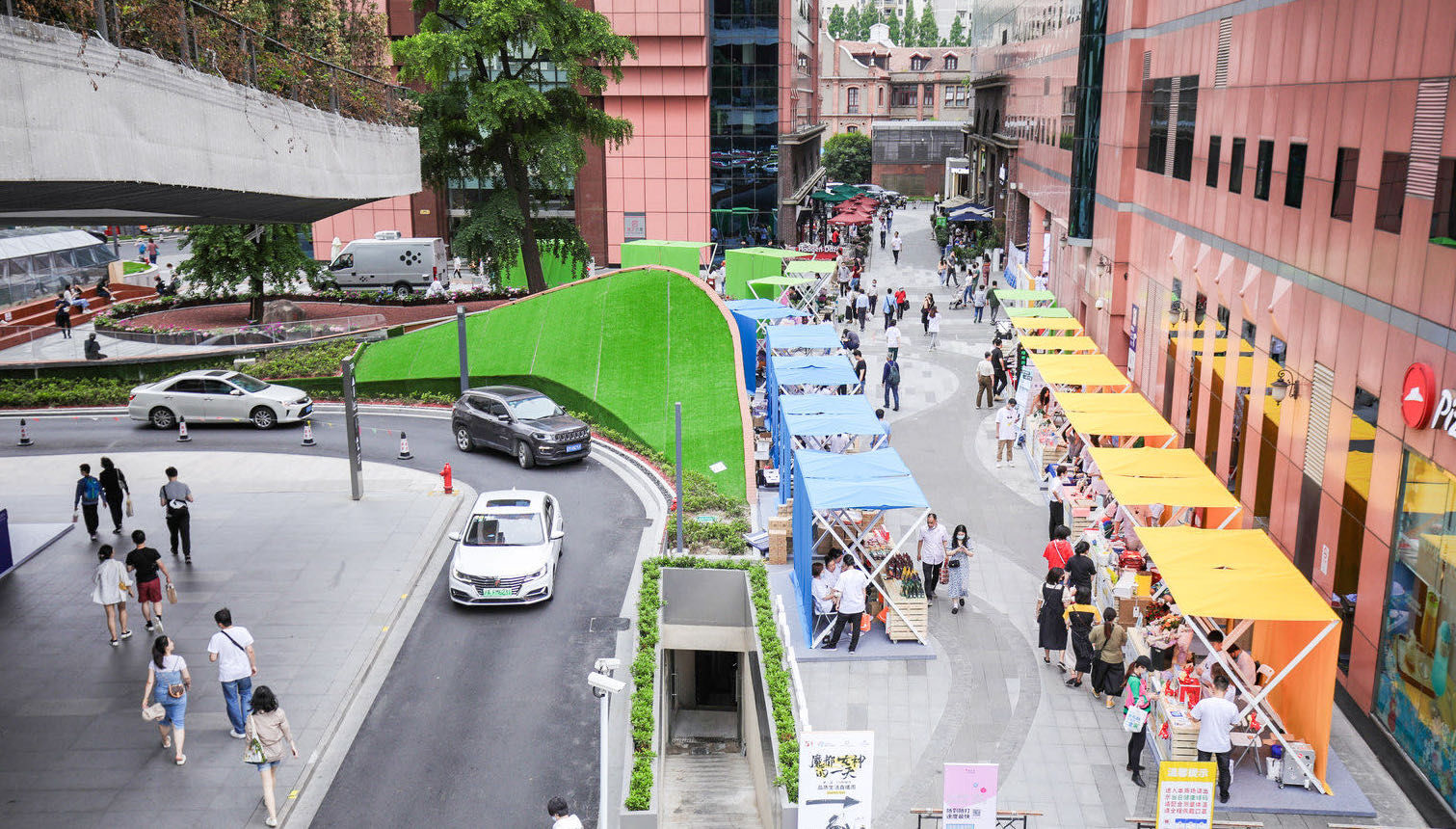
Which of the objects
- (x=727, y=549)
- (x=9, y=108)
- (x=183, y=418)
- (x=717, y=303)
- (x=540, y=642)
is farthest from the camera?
(x=717, y=303)

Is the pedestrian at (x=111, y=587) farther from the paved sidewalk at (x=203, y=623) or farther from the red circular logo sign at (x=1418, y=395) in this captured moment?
the red circular logo sign at (x=1418, y=395)

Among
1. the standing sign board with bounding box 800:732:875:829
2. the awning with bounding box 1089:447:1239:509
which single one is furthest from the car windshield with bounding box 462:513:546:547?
the awning with bounding box 1089:447:1239:509

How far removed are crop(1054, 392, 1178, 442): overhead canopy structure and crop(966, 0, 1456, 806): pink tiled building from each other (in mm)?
1047

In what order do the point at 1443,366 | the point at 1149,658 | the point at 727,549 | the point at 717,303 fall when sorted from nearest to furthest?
the point at 1443,366
the point at 1149,658
the point at 727,549
the point at 717,303

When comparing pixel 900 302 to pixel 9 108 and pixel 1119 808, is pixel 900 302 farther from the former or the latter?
pixel 9 108

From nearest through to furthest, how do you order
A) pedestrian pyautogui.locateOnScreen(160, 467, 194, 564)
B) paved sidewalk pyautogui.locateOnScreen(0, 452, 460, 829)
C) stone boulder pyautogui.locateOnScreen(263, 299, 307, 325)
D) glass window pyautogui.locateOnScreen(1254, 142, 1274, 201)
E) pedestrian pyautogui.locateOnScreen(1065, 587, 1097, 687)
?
paved sidewalk pyautogui.locateOnScreen(0, 452, 460, 829) < pedestrian pyautogui.locateOnScreen(1065, 587, 1097, 687) < glass window pyautogui.locateOnScreen(1254, 142, 1274, 201) < pedestrian pyautogui.locateOnScreen(160, 467, 194, 564) < stone boulder pyautogui.locateOnScreen(263, 299, 307, 325)

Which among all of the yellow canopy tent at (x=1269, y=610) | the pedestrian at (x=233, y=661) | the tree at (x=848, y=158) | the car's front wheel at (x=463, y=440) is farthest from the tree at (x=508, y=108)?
the tree at (x=848, y=158)

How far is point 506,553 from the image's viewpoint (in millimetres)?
20109

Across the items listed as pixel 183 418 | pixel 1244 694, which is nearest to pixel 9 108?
pixel 1244 694

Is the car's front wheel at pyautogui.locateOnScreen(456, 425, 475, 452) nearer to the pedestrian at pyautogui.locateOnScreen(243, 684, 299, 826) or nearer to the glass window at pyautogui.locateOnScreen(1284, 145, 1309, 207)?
the pedestrian at pyautogui.locateOnScreen(243, 684, 299, 826)

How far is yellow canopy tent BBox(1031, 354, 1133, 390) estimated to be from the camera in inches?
1004

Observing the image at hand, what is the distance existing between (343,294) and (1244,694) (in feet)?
136

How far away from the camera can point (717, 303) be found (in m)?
36.5

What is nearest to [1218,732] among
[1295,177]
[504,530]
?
[1295,177]
